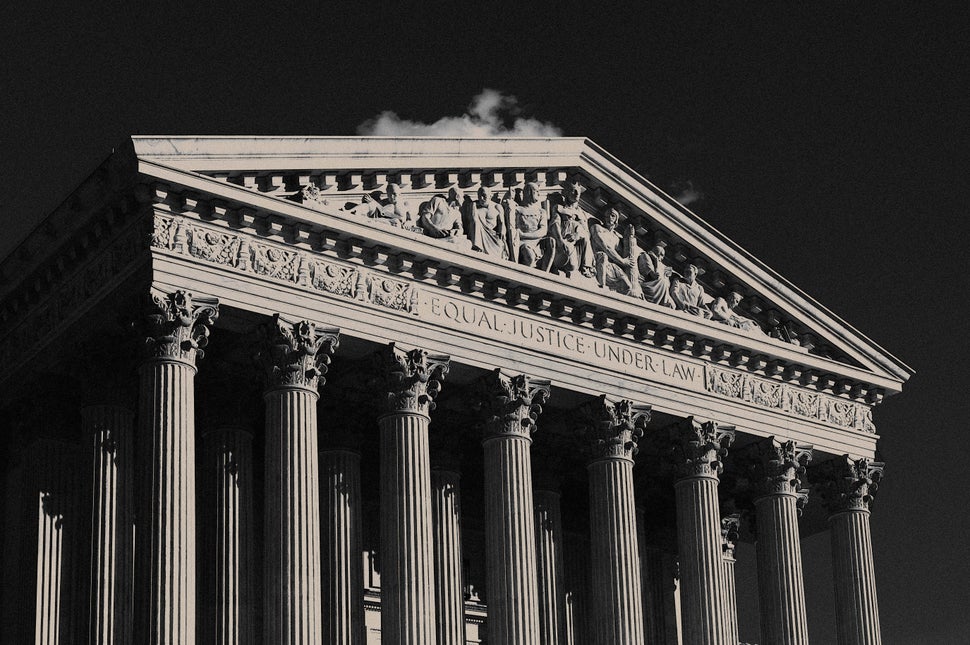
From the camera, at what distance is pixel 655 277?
55.8 metres

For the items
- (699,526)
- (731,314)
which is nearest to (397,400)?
(699,526)

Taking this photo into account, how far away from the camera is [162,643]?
1613 inches

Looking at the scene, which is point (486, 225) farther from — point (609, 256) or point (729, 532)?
point (729, 532)

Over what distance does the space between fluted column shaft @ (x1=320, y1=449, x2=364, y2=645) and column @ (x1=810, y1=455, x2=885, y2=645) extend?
58.8ft

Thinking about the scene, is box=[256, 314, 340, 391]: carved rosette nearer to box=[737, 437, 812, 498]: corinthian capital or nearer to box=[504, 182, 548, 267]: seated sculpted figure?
box=[504, 182, 548, 267]: seated sculpted figure

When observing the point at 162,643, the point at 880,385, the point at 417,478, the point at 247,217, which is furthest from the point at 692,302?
the point at 162,643

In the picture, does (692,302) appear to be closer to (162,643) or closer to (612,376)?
(612,376)

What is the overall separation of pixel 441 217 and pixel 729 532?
2146 cm

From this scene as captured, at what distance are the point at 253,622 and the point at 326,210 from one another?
1176 centimetres

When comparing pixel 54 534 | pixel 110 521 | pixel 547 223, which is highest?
pixel 547 223

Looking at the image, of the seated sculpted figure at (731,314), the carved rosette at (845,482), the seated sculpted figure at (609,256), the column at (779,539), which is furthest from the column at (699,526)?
the carved rosette at (845,482)

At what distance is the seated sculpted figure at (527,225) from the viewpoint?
52219mm

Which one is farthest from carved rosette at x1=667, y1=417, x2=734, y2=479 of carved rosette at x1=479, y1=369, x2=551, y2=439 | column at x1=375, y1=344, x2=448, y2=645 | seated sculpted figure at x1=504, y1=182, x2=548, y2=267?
column at x1=375, y1=344, x2=448, y2=645

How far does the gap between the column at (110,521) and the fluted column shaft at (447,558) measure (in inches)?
376
